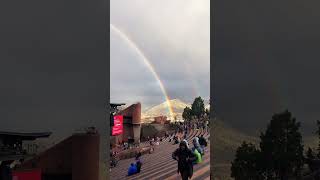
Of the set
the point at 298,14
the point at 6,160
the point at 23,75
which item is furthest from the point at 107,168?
the point at 298,14

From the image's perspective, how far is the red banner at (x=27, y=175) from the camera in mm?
19031

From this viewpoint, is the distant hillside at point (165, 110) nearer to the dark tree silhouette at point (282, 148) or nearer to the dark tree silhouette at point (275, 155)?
the dark tree silhouette at point (275, 155)

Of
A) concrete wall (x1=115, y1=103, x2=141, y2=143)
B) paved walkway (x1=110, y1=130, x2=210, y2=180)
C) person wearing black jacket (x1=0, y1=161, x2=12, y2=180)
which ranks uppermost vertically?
concrete wall (x1=115, y1=103, x2=141, y2=143)

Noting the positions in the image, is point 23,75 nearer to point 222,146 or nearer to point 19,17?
point 19,17

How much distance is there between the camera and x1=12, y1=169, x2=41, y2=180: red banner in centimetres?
1903

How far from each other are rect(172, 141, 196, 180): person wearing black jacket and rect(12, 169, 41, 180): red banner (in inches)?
303

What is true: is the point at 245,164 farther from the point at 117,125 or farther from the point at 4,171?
the point at 4,171

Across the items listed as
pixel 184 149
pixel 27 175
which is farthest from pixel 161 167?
pixel 27 175

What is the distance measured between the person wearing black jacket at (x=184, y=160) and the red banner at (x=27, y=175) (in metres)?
7.69

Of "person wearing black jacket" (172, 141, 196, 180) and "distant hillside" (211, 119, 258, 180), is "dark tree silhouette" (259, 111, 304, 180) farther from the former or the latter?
"person wearing black jacket" (172, 141, 196, 180)

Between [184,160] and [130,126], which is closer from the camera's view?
[184,160]

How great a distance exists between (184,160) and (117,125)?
27.3 ft

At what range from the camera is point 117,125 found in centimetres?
2955

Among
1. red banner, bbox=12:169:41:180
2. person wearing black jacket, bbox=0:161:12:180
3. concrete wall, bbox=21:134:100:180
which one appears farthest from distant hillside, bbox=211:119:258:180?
person wearing black jacket, bbox=0:161:12:180
